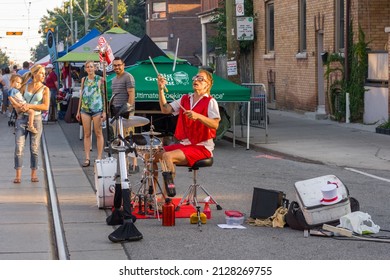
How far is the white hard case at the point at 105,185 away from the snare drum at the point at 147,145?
0.60 m

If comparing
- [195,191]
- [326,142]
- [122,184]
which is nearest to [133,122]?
[195,191]

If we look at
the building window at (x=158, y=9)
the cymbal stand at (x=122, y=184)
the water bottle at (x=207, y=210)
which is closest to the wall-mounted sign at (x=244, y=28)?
the water bottle at (x=207, y=210)

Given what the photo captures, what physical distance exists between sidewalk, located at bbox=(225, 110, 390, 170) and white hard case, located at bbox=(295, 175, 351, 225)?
5.91 meters

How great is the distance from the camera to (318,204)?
9.45 m

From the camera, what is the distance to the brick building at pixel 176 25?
69.1m

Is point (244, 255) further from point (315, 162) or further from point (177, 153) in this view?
point (315, 162)

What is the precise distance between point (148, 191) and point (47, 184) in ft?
11.3

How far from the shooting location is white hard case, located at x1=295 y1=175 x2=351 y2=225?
942 cm

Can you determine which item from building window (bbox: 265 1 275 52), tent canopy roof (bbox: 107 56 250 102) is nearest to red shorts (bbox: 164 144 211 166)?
tent canopy roof (bbox: 107 56 250 102)

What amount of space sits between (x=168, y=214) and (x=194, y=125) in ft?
4.32

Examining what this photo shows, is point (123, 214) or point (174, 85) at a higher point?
point (174, 85)

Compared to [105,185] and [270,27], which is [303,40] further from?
[105,185]

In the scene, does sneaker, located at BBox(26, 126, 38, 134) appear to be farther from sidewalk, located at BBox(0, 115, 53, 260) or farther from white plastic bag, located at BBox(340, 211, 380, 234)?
white plastic bag, located at BBox(340, 211, 380, 234)

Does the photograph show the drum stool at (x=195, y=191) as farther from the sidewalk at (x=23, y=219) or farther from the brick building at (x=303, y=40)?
the brick building at (x=303, y=40)
